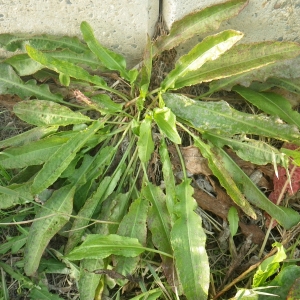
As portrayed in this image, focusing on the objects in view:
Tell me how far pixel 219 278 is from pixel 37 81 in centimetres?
87

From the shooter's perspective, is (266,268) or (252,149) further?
(252,149)

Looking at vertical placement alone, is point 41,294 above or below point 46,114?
below

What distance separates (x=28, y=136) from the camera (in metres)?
1.57

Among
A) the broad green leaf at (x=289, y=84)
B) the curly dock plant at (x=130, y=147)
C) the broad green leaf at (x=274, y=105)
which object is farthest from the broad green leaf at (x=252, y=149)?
the broad green leaf at (x=289, y=84)

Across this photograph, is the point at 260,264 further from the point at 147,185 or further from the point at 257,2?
the point at 257,2

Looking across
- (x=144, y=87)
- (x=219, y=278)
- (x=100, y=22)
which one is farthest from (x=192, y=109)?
(x=219, y=278)

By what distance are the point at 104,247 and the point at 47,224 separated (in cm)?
20

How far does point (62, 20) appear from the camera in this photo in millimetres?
1546

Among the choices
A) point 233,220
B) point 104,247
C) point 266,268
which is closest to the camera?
point 266,268

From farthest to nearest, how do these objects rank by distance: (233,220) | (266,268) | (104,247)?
(233,220) → (104,247) → (266,268)

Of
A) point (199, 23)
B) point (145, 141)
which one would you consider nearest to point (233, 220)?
point (145, 141)

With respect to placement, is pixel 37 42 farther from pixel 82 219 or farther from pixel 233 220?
pixel 233 220

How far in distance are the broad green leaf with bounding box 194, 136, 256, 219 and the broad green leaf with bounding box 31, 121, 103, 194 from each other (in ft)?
1.17

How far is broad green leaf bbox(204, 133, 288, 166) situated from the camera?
1471mm
